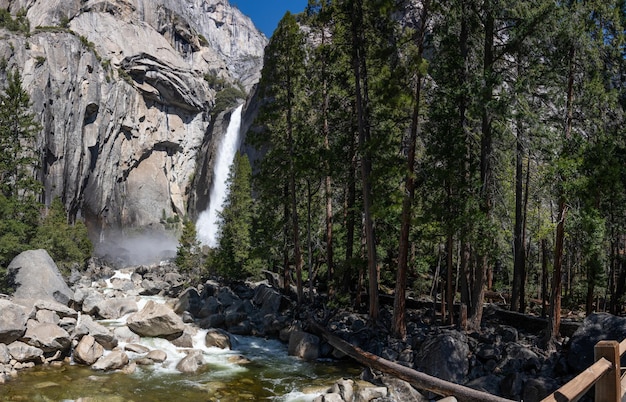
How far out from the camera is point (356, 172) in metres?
17.9

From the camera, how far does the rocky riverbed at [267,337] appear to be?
10023 mm

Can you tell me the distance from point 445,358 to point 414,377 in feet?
3.65

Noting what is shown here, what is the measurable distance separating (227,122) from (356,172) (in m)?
55.8

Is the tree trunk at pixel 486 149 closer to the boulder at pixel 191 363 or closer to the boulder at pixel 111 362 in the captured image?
the boulder at pixel 191 363

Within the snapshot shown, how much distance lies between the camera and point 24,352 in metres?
11.8

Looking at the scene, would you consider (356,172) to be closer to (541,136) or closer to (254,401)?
(541,136)

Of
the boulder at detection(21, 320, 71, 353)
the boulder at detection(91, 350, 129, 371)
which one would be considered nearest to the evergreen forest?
the boulder at detection(91, 350, 129, 371)

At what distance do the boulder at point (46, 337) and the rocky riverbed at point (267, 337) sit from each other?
0.08 feet

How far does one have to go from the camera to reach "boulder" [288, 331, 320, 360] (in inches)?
557

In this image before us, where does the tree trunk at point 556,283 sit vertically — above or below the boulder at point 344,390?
above

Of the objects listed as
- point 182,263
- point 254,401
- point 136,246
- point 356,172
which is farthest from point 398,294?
point 136,246

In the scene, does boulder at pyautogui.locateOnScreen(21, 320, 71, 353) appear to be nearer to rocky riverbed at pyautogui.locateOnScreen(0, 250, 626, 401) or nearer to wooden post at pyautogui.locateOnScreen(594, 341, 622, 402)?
rocky riverbed at pyautogui.locateOnScreen(0, 250, 626, 401)

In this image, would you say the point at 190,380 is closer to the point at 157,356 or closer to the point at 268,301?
the point at 157,356

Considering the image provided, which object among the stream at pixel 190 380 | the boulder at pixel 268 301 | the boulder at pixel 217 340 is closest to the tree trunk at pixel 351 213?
the boulder at pixel 268 301
